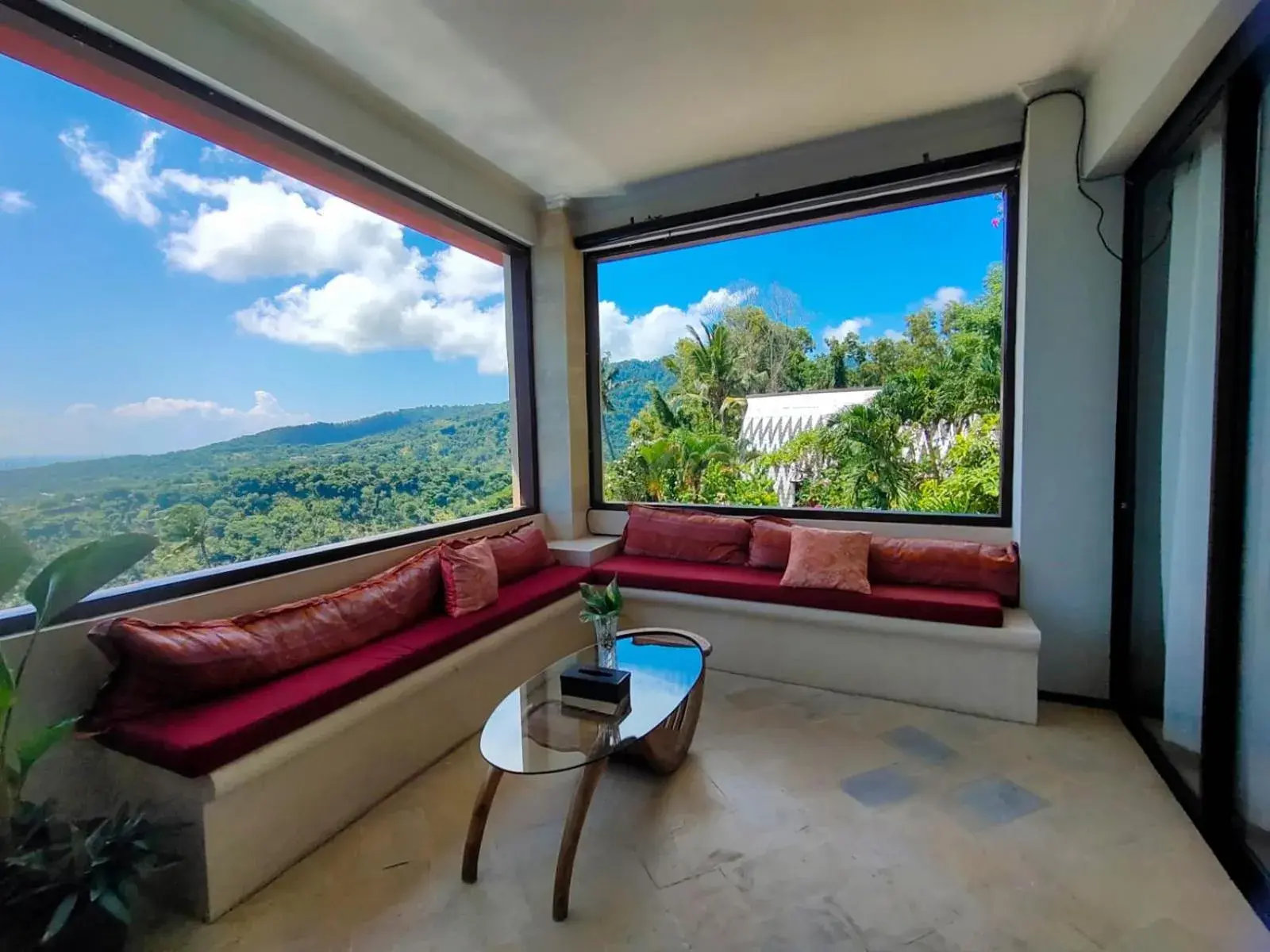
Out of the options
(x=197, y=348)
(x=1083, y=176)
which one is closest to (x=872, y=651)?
(x=1083, y=176)

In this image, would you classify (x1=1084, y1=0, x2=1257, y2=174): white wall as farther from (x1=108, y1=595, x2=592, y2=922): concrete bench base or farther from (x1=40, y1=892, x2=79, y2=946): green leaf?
(x1=40, y1=892, x2=79, y2=946): green leaf

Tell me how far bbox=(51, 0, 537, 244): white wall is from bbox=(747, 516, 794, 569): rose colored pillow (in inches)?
102

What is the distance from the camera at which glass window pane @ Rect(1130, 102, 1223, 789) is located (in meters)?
1.87

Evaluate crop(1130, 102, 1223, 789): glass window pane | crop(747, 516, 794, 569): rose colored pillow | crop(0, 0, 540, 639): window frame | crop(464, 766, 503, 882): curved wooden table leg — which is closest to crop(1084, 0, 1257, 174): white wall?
crop(1130, 102, 1223, 789): glass window pane

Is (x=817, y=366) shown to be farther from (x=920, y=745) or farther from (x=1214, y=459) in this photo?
(x=920, y=745)

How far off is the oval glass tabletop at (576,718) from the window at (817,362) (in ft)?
5.70

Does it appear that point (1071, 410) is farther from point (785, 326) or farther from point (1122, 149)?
point (785, 326)

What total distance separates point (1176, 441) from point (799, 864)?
1996 millimetres

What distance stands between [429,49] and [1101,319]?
10.4 ft

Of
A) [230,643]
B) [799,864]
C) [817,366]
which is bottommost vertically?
[799,864]

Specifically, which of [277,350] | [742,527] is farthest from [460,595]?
[742,527]

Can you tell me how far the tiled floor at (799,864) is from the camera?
1.52 meters

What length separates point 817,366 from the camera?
12.5 feet

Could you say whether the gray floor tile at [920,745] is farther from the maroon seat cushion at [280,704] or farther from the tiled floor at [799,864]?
the maroon seat cushion at [280,704]
